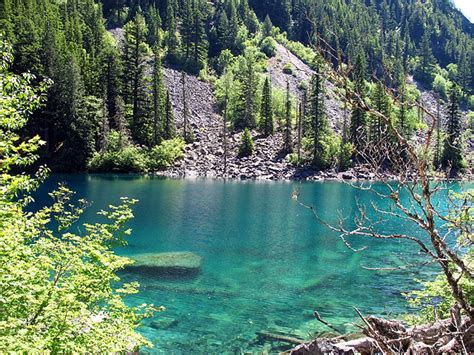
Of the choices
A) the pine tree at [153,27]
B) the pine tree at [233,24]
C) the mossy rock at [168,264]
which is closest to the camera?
the mossy rock at [168,264]

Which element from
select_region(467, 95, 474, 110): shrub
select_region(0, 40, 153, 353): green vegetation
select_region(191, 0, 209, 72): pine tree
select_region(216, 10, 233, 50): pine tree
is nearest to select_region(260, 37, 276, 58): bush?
select_region(216, 10, 233, 50): pine tree

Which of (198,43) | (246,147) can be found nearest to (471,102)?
(198,43)

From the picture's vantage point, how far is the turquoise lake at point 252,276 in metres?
14.2

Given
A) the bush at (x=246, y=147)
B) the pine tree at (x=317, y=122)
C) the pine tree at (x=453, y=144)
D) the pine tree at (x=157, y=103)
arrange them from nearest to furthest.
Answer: the pine tree at (x=453, y=144), the pine tree at (x=317, y=122), the pine tree at (x=157, y=103), the bush at (x=246, y=147)

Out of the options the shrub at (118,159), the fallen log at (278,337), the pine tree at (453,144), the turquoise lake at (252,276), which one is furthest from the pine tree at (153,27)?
the fallen log at (278,337)

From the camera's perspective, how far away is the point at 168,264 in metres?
21.8

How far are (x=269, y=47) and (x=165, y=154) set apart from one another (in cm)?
5963

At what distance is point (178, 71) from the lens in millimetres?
103938

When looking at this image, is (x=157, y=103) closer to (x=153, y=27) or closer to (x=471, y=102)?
(x=153, y=27)

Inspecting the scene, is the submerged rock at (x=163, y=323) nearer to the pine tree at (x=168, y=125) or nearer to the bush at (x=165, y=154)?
the bush at (x=165, y=154)

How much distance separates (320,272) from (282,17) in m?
138

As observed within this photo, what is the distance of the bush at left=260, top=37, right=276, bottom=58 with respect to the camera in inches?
4729

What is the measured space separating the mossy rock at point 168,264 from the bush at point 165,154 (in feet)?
170

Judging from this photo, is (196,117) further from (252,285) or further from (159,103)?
(252,285)
